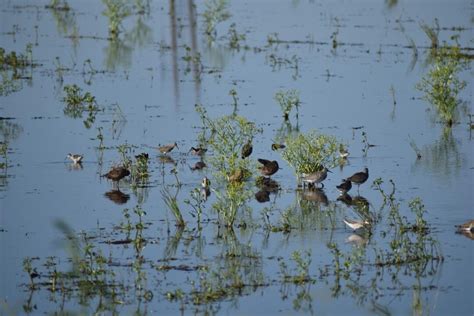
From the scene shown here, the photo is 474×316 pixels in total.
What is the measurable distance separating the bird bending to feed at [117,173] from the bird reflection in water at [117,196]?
206mm

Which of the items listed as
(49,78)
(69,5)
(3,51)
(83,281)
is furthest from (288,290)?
(69,5)

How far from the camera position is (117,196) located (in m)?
10.7

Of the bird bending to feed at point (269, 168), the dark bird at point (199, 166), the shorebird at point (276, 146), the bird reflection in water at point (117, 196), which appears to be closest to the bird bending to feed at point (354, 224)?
the bird bending to feed at point (269, 168)

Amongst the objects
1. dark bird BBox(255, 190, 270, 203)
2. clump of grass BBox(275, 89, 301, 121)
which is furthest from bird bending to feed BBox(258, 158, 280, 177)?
clump of grass BBox(275, 89, 301, 121)

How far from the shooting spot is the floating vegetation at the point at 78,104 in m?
15.0

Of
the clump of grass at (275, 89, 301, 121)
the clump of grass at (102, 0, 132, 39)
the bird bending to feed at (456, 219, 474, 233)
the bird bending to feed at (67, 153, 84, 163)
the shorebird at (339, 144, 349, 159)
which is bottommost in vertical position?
the bird bending to feed at (456, 219, 474, 233)

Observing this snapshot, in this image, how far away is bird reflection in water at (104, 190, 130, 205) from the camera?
10.5 metres

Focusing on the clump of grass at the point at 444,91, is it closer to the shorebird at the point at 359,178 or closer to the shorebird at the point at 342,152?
the shorebird at the point at 342,152

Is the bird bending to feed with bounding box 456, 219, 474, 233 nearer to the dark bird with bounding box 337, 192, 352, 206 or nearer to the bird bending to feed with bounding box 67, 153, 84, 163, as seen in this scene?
the dark bird with bounding box 337, 192, 352, 206

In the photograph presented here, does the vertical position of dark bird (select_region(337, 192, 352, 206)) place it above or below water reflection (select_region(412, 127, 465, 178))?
below

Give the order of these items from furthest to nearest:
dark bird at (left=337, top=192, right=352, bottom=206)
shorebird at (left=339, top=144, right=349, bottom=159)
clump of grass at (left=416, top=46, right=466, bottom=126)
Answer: clump of grass at (left=416, top=46, right=466, bottom=126) → shorebird at (left=339, top=144, right=349, bottom=159) → dark bird at (left=337, top=192, right=352, bottom=206)

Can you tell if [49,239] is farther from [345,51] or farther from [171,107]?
[345,51]

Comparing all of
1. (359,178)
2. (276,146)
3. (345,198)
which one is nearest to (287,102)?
(276,146)

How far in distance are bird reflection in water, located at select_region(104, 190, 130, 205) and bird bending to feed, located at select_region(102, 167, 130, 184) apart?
0.68ft
